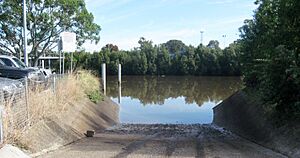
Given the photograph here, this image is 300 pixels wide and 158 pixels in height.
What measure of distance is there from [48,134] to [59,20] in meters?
29.9

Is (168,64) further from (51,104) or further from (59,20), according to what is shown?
(51,104)

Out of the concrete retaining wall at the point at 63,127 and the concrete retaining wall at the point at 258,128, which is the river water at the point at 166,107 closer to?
the concrete retaining wall at the point at 258,128

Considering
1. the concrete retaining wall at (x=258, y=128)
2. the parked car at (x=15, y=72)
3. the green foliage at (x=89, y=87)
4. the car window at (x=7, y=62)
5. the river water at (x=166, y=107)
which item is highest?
the car window at (x=7, y=62)

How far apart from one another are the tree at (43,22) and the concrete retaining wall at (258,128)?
23.0m

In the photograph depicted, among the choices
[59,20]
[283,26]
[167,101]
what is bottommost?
[167,101]

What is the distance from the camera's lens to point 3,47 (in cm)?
4050

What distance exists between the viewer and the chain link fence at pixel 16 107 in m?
8.56

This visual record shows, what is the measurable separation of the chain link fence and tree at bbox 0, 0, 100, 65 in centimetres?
2612

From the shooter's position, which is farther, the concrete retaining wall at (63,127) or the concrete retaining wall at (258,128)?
the concrete retaining wall at (258,128)

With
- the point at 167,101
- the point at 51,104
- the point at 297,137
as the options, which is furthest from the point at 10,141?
the point at 167,101

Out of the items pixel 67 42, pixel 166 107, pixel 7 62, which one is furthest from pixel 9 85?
pixel 166 107

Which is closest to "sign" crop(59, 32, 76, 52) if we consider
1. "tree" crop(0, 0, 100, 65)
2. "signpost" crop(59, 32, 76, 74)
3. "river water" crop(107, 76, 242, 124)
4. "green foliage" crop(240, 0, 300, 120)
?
"signpost" crop(59, 32, 76, 74)

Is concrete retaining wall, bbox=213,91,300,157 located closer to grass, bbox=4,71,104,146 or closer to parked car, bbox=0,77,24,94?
grass, bbox=4,71,104,146

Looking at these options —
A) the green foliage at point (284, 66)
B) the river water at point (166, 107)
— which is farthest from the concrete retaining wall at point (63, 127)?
the river water at point (166, 107)
